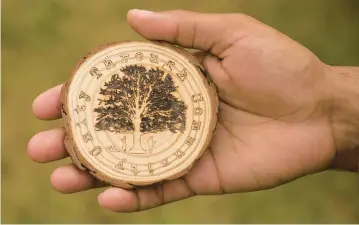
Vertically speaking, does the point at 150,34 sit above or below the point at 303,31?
above

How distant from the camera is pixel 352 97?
112 centimetres

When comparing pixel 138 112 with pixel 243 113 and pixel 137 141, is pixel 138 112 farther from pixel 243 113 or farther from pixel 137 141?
pixel 243 113

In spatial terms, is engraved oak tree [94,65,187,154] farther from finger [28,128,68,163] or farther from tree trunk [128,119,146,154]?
finger [28,128,68,163]

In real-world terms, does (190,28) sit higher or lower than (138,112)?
higher

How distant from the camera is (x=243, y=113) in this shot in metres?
1.09

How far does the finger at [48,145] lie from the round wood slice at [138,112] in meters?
0.06

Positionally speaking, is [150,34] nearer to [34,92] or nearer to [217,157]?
[217,157]

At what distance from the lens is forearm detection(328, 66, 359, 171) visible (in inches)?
43.9

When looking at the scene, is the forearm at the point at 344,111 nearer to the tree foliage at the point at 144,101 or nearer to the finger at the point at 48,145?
the tree foliage at the point at 144,101

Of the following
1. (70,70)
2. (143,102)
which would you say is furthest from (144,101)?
(70,70)

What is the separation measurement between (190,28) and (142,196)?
311 mm

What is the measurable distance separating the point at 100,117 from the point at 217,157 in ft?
0.76

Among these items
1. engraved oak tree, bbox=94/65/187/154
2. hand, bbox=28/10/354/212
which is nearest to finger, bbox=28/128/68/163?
hand, bbox=28/10/354/212

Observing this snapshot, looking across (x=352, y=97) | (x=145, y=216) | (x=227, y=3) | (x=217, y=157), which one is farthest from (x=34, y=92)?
(x=352, y=97)
